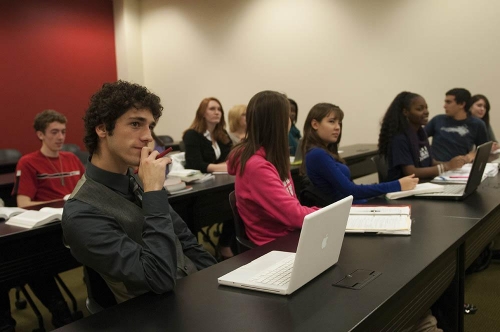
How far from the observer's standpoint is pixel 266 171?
213 centimetres

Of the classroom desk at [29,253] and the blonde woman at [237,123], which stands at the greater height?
the blonde woman at [237,123]

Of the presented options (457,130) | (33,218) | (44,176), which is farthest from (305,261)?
(457,130)

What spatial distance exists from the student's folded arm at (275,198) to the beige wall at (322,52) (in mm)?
4267

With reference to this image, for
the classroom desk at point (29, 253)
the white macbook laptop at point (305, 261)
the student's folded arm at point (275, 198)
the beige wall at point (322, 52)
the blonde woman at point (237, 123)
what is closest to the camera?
the white macbook laptop at point (305, 261)

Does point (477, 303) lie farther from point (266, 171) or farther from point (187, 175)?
point (187, 175)

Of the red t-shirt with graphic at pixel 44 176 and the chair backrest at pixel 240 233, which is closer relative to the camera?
the chair backrest at pixel 240 233

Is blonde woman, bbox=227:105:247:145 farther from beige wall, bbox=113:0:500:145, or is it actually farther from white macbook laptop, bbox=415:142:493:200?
white macbook laptop, bbox=415:142:493:200

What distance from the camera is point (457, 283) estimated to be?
2.02 m

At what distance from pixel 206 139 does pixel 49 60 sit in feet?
12.7

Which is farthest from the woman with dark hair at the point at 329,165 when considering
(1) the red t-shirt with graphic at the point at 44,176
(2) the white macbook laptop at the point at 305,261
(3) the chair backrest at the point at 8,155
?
(3) the chair backrest at the point at 8,155

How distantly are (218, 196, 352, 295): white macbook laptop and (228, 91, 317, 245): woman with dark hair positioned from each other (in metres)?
0.50

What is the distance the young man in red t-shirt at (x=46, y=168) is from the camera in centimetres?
329

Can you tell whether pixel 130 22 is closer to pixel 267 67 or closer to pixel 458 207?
pixel 267 67

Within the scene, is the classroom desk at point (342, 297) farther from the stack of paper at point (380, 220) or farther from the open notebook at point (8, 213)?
the open notebook at point (8, 213)
